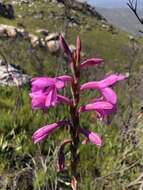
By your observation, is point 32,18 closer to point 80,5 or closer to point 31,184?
point 80,5

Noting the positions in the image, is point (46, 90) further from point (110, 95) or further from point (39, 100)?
point (110, 95)

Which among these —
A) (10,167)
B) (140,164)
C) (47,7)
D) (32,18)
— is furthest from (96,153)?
(47,7)

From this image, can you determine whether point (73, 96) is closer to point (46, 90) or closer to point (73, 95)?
point (73, 95)

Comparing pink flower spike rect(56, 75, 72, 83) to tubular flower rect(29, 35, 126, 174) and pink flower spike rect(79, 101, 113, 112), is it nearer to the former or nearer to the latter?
tubular flower rect(29, 35, 126, 174)

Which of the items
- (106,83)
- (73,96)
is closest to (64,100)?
(73,96)

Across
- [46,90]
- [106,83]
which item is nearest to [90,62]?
[106,83]

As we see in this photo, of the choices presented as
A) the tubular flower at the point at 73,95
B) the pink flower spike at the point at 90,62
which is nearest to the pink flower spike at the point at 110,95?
the tubular flower at the point at 73,95

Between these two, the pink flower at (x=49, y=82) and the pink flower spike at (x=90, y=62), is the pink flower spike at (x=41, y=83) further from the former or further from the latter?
the pink flower spike at (x=90, y=62)

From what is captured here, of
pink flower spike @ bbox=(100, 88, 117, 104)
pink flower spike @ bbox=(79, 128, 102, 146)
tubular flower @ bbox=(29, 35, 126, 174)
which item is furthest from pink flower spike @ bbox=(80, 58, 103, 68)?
pink flower spike @ bbox=(79, 128, 102, 146)

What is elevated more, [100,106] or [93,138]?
[100,106]

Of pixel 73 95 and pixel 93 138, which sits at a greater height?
pixel 73 95

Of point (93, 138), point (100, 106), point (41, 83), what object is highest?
point (41, 83)

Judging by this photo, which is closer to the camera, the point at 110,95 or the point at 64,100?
the point at 110,95

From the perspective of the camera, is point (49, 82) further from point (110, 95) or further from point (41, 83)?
point (110, 95)
